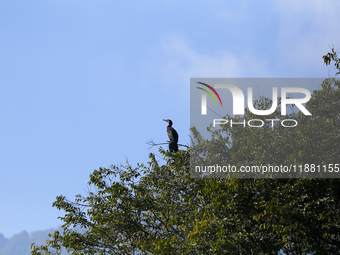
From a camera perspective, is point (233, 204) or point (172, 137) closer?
point (233, 204)

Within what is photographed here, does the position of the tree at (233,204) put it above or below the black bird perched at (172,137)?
below

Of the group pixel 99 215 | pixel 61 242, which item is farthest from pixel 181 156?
→ pixel 61 242

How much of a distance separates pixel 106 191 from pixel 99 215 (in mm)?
900

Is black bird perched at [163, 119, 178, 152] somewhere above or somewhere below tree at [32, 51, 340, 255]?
above

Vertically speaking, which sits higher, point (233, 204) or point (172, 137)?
point (172, 137)

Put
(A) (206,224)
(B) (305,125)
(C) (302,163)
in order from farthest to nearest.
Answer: (B) (305,125) < (C) (302,163) < (A) (206,224)

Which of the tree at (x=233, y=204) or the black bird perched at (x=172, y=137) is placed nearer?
the tree at (x=233, y=204)

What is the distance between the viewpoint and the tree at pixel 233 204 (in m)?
10.8

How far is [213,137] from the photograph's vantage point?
13547mm

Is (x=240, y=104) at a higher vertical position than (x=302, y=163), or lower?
higher

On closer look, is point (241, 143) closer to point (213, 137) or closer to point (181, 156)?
Result: point (213, 137)

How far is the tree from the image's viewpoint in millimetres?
10766

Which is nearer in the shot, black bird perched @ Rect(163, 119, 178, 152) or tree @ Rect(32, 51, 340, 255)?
tree @ Rect(32, 51, 340, 255)

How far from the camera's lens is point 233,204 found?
10891 millimetres
